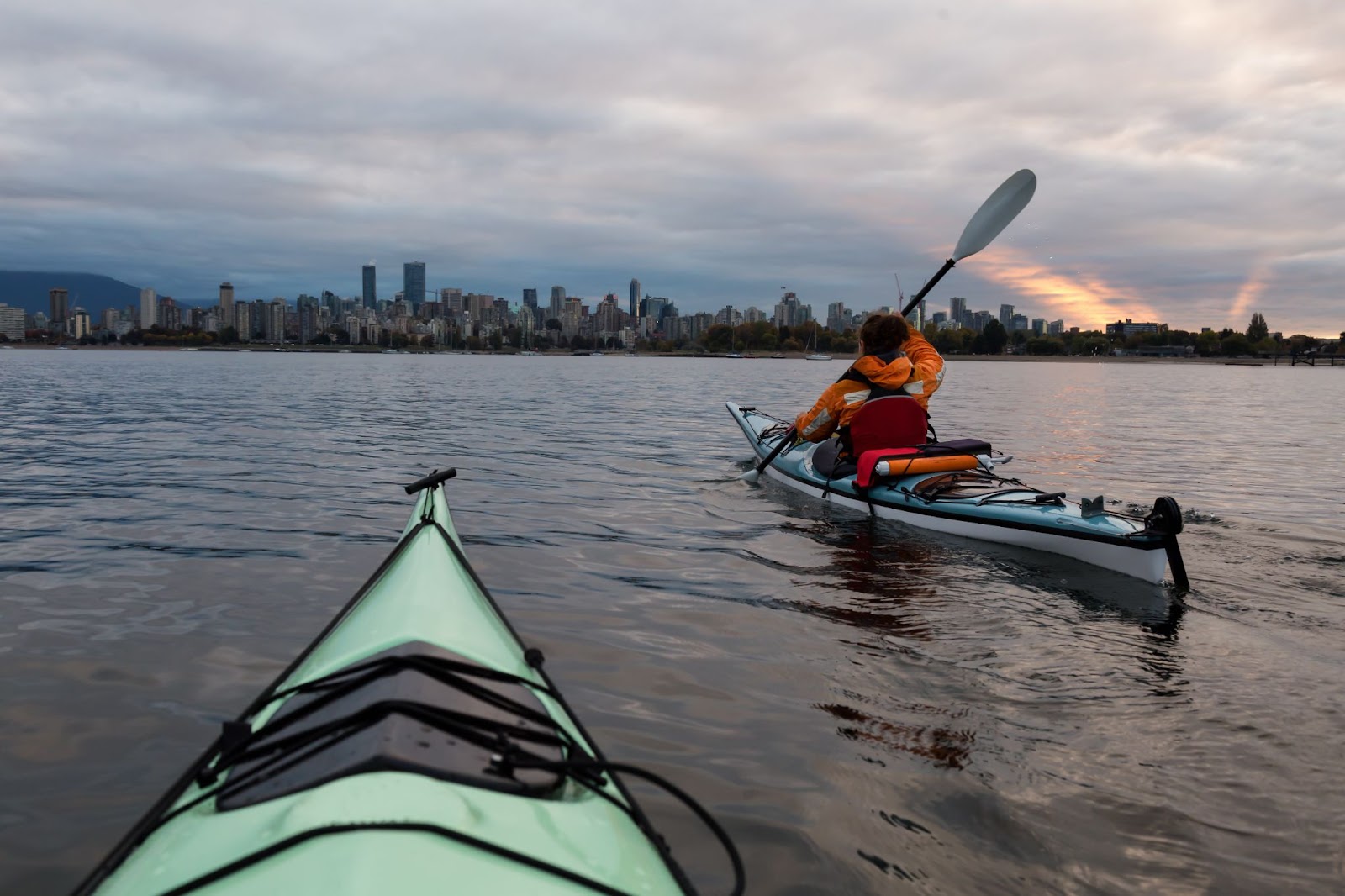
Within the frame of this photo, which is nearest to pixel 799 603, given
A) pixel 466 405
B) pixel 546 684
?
pixel 546 684

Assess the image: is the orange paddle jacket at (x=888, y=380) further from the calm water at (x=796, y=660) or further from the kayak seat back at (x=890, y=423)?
the calm water at (x=796, y=660)

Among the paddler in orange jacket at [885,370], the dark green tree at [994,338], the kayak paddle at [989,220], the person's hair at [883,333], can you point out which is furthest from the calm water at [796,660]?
the dark green tree at [994,338]

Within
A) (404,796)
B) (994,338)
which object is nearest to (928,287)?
(404,796)

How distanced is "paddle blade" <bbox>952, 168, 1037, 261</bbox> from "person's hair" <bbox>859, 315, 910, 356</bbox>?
3.31 meters

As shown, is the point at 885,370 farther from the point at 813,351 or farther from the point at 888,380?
the point at 813,351

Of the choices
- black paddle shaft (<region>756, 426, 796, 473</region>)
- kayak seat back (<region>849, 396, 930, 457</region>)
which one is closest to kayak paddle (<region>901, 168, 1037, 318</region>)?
black paddle shaft (<region>756, 426, 796, 473</region>)

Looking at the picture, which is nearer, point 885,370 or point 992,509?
point 992,509

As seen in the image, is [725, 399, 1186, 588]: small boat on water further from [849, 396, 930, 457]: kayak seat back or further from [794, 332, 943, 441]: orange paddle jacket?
[794, 332, 943, 441]: orange paddle jacket

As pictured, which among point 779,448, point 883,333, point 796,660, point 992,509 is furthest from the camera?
point 779,448

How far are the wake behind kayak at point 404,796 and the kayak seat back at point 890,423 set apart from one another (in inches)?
254

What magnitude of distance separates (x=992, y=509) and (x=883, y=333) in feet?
7.18

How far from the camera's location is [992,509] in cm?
762

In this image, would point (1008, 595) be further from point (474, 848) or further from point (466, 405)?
point (466, 405)

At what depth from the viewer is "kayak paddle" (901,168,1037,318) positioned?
1120 centimetres
